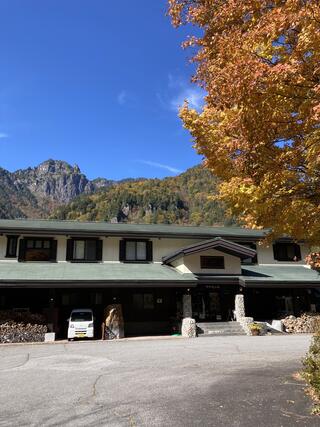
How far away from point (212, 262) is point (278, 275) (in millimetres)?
4664

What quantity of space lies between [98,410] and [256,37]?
7427 mm

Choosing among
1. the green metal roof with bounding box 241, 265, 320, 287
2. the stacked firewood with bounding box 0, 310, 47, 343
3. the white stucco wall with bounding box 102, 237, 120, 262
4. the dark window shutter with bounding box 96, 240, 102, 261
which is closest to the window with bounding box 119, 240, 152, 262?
→ the white stucco wall with bounding box 102, 237, 120, 262

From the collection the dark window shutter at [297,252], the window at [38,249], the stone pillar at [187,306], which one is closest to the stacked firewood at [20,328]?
the window at [38,249]

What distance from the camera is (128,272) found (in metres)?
24.8

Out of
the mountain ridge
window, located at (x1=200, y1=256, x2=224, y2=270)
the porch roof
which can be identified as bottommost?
window, located at (x1=200, y1=256, x2=224, y2=270)

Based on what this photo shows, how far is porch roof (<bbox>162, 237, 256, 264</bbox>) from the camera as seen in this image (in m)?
25.6

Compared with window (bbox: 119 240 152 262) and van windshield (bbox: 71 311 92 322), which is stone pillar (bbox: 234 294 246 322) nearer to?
window (bbox: 119 240 152 262)

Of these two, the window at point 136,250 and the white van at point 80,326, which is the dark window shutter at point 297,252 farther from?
the white van at point 80,326

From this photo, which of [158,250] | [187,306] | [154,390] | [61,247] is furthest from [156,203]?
[154,390]

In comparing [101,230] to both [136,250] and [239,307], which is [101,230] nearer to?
[136,250]

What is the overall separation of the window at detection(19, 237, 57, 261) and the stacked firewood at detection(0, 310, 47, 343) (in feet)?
15.7

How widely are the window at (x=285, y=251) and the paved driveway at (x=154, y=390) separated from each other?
16432 mm

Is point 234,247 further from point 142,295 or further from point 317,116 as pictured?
point 317,116

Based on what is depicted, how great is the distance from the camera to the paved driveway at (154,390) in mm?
6797
